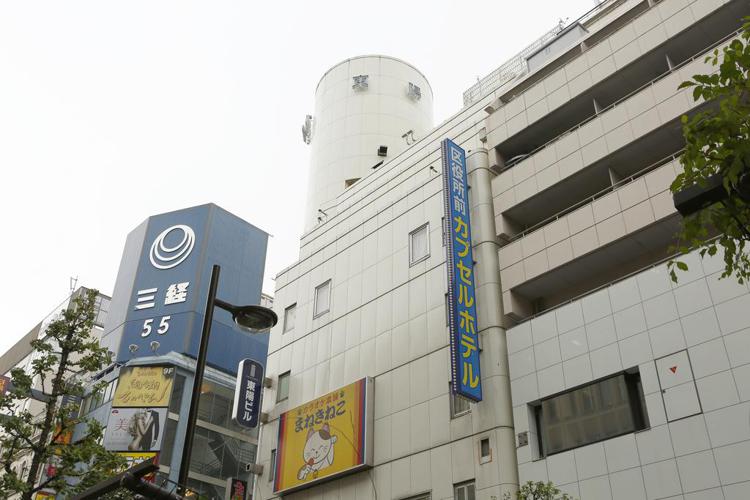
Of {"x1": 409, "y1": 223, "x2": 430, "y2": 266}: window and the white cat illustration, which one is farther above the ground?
{"x1": 409, "y1": 223, "x2": 430, "y2": 266}: window

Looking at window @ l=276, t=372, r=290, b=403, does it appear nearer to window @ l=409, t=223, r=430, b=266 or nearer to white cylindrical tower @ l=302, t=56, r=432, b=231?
window @ l=409, t=223, r=430, b=266

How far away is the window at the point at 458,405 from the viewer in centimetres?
2850

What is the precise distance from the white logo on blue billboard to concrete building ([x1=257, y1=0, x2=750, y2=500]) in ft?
75.6

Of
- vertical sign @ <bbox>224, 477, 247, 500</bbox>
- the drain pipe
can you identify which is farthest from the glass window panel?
vertical sign @ <bbox>224, 477, 247, 500</bbox>

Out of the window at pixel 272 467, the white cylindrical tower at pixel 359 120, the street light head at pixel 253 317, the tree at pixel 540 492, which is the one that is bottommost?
the tree at pixel 540 492

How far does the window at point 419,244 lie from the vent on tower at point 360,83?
2863 cm

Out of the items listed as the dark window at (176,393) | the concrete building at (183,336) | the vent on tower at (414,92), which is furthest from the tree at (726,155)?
the vent on tower at (414,92)

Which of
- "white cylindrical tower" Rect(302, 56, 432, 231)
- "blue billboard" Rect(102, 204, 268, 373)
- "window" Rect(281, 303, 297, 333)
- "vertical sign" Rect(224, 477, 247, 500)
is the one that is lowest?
"vertical sign" Rect(224, 477, 247, 500)

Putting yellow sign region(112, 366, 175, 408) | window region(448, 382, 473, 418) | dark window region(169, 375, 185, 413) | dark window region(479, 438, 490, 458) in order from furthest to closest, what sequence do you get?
dark window region(169, 375, 185, 413) < yellow sign region(112, 366, 175, 408) < window region(448, 382, 473, 418) < dark window region(479, 438, 490, 458)

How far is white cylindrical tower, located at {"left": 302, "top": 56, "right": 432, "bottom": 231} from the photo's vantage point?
56.0m

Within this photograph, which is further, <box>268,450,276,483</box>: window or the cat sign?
<box>268,450,276,483</box>: window

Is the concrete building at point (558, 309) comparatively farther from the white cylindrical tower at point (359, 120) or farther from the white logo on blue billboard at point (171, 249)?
the white logo on blue billboard at point (171, 249)

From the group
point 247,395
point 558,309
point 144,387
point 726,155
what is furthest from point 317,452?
point 726,155

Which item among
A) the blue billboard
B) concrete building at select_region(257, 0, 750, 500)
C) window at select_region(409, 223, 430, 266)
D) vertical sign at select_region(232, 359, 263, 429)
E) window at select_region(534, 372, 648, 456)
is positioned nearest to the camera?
concrete building at select_region(257, 0, 750, 500)
